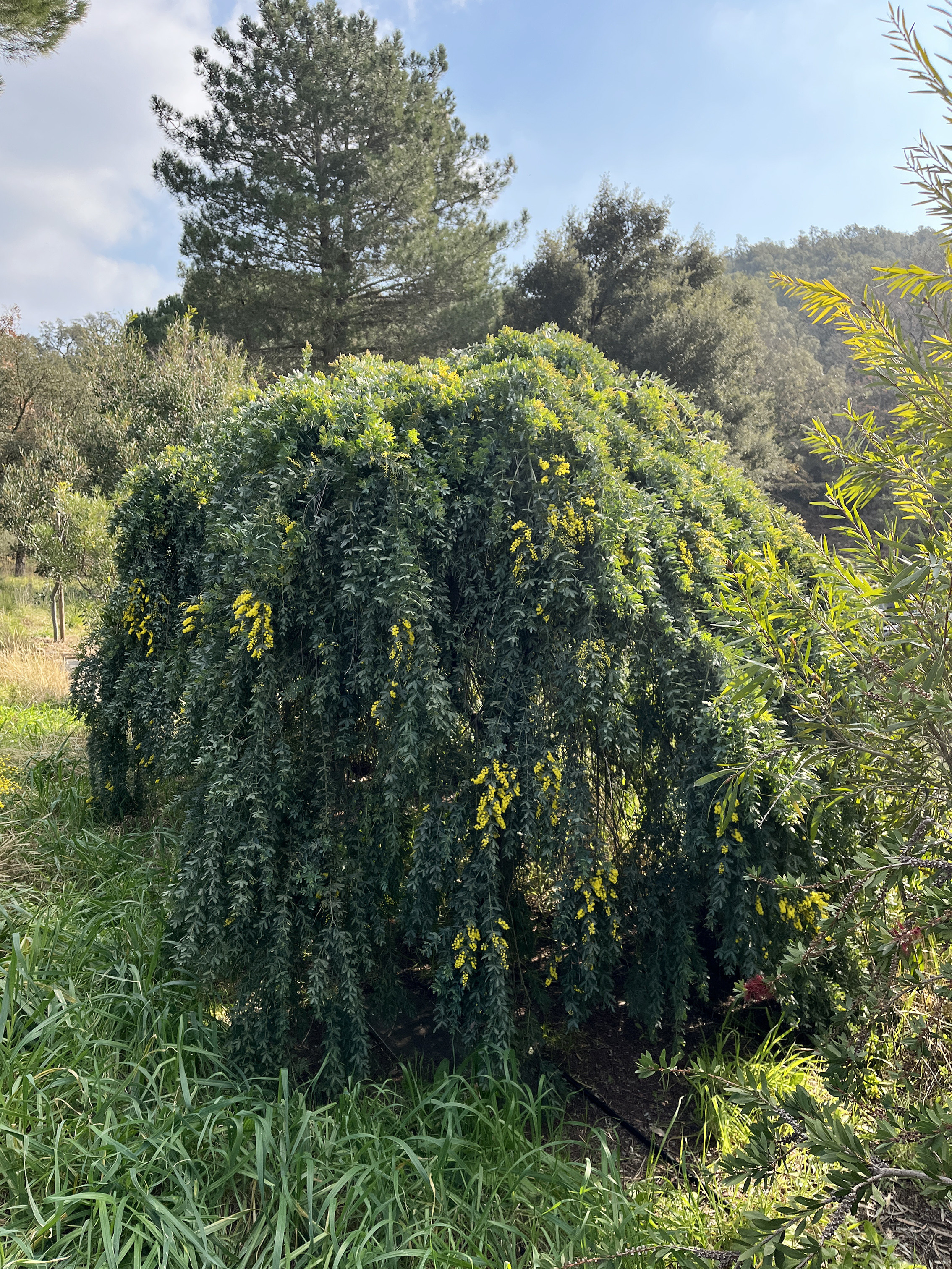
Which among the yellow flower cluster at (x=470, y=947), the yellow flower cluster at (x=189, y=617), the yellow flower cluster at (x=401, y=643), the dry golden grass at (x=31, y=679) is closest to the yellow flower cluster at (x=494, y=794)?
the yellow flower cluster at (x=470, y=947)

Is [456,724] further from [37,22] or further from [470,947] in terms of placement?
[37,22]

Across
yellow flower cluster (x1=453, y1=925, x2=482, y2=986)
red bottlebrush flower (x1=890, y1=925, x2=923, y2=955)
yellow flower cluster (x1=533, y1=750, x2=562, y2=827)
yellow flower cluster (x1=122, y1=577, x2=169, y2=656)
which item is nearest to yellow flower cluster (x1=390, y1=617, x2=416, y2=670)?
yellow flower cluster (x1=533, y1=750, x2=562, y2=827)

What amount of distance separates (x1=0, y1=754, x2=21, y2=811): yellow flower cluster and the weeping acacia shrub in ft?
7.50

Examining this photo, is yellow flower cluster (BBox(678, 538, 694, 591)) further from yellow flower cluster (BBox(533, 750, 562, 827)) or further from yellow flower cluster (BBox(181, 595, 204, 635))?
yellow flower cluster (BBox(181, 595, 204, 635))

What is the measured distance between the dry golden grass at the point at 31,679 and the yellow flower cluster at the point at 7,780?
2.41 metres

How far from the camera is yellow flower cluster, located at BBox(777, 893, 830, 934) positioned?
2363mm

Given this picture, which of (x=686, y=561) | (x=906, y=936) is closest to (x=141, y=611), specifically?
(x=686, y=561)

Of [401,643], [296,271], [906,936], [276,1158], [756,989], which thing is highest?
[296,271]

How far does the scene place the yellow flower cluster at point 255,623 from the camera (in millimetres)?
2543

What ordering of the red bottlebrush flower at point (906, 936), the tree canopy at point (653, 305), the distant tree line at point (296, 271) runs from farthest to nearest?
the tree canopy at point (653, 305), the distant tree line at point (296, 271), the red bottlebrush flower at point (906, 936)

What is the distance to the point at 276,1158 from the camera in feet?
7.30

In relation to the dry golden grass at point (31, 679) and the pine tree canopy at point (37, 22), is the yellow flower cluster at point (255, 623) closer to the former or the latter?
the dry golden grass at point (31, 679)

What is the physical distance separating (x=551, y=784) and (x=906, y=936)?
115 cm

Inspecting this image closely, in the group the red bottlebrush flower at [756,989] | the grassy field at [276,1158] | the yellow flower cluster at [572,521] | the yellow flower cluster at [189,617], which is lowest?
the grassy field at [276,1158]
